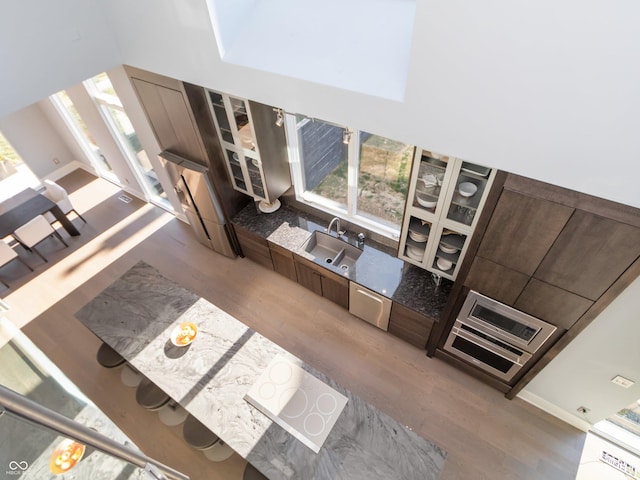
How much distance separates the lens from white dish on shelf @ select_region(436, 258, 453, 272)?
3.08 metres

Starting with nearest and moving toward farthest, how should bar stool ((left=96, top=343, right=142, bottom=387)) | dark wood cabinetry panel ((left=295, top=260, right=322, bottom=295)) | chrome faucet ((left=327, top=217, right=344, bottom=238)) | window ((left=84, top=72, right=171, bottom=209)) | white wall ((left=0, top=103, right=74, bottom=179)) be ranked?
1. bar stool ((left=96, top=343, right=142, bottom=387))
2. chrome faucet ((left=327, top=217, right=344, bottom=238))
3. dark wood cabinetry panel ((left=295, top=260, right=322, bottom=295))
4. window ((left=84, top=72, right=171, bottom=209))
5. white wall ((left=0, top=103, right=74, bottom=179))

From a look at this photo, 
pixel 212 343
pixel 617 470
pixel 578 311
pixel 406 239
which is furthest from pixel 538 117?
pixel 617 470

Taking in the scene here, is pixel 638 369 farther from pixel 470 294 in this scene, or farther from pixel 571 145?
pixel 571 145

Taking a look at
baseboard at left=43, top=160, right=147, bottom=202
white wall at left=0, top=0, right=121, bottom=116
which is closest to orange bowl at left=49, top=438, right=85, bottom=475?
white wall at left=0, top=0, right=121, bottom=116

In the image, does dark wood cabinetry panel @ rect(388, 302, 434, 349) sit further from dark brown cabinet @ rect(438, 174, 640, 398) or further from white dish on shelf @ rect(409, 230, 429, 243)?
dark brown cabinet @ rect(438, 174, 640, 398)

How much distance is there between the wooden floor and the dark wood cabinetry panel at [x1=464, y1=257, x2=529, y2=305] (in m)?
1.40

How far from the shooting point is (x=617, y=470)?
2.95m

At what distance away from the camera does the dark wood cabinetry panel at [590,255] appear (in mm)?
1812

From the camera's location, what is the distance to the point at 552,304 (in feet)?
7.66

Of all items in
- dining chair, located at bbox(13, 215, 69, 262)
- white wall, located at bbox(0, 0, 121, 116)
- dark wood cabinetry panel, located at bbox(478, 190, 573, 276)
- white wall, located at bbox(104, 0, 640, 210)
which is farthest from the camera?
dining chair, located at bbox(13, 215, 69, 262)

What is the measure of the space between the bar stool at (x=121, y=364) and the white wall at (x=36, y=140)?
167 inches

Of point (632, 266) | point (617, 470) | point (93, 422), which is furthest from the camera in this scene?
point (617, 470)

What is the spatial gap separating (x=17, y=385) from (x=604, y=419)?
467 centimetres

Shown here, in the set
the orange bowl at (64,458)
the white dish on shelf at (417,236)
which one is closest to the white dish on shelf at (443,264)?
the white dish on shelf at (417,236)
